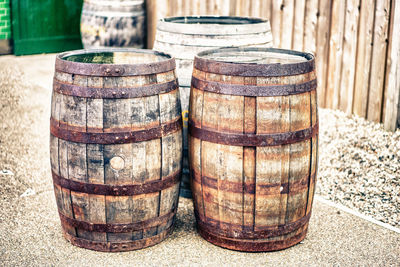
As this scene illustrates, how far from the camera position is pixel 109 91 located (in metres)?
3.20

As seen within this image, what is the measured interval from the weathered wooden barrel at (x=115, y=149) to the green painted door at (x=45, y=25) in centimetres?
609

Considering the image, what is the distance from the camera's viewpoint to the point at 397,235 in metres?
3.74

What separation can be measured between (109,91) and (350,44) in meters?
3.65

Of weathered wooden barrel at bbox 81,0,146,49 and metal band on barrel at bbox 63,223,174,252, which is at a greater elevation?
weathered wooden barrel at bbox 81,0,146,49

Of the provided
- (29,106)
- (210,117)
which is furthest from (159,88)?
(29,106)

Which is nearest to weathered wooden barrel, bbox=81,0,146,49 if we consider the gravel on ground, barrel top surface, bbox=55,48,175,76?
the gravel on ground

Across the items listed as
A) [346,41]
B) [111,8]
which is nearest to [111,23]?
[111,8]

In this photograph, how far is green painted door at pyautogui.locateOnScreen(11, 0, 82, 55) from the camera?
29.9 ft

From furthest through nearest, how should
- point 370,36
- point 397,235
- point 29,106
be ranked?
point 29,106, point 370,36, point 397,235

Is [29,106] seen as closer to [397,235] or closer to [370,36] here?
[370,36]

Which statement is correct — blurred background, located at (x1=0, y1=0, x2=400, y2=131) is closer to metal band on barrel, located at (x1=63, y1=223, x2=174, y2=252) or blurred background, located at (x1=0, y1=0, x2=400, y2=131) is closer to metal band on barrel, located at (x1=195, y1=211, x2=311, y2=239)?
metal band on barrel, located at (x1=195, y1=211, x2=311, y2=239)

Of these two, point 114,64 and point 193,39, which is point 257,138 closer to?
point 114,64

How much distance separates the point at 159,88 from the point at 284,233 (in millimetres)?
1212

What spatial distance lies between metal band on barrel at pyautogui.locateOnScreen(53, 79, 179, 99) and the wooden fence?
3.16 m
